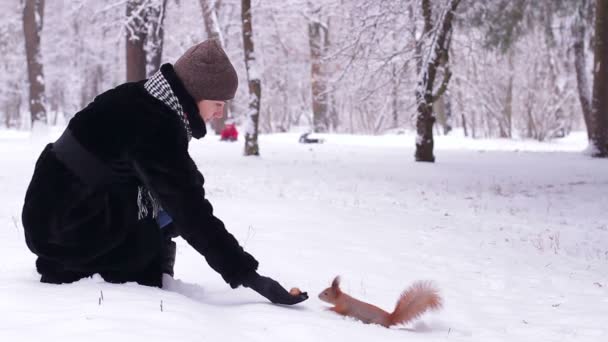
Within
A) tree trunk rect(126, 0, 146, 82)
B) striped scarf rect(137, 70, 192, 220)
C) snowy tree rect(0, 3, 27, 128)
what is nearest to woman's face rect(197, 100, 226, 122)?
striped scarf rect(137, 70, 192, 220)

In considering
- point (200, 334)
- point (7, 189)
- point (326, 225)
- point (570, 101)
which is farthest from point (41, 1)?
point (570, 101)

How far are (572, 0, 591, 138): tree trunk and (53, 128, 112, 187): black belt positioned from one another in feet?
57.0

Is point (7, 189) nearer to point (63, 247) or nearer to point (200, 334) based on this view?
point (63, 247)

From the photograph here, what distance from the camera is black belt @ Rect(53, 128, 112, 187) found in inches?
107

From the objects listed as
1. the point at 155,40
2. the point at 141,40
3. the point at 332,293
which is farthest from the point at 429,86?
the point at 332,293

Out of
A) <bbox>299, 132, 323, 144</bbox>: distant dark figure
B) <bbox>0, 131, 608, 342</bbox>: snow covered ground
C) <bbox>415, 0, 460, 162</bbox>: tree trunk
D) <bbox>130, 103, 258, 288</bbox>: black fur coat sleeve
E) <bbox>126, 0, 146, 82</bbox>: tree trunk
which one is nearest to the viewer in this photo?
<bbox>0, 131, 608, 342</bbox>: snow covered ground

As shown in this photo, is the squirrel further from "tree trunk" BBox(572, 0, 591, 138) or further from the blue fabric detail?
"tree trunk" BBox(572, 0, 591, 138)

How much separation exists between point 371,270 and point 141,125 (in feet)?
8.58

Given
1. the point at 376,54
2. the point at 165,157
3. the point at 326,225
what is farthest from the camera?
the point at 376,54

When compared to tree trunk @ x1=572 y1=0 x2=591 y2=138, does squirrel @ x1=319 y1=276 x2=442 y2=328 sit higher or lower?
lower

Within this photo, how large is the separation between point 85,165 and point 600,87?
15.6 metres

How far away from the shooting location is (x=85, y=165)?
2717mm

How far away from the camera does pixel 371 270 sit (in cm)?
473

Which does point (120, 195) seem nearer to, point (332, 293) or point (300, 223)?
point (332, 293)
